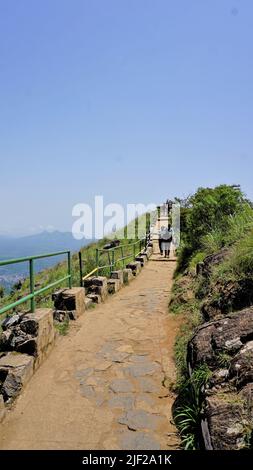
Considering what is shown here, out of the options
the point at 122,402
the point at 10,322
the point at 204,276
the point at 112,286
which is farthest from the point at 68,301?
the point at 122,402

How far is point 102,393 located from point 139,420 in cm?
79

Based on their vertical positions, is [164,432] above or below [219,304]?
below

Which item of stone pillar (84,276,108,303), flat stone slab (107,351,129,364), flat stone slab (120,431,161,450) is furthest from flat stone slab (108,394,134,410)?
stone pillar (84,276,108,303)

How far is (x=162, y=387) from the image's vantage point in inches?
187

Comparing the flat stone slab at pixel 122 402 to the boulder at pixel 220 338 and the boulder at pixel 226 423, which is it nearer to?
the boulder at pixel 220 338

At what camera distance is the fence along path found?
145 inches

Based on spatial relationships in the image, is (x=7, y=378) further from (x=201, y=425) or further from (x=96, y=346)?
(x=201, y=425)

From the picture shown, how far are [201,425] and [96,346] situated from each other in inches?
126

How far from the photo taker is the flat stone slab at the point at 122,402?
430 centimetres

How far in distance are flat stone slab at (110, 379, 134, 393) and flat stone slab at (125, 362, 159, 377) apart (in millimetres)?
245

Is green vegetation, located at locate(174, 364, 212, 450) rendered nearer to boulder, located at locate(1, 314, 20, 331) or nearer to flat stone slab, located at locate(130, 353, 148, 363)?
flat stone slab, located at locate(130, 353, 148, 363)

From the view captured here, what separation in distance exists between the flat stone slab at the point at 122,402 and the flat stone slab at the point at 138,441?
1.76 feet

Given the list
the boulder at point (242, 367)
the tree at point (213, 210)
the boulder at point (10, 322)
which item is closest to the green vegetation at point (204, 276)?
the tree at point (213, 210)
